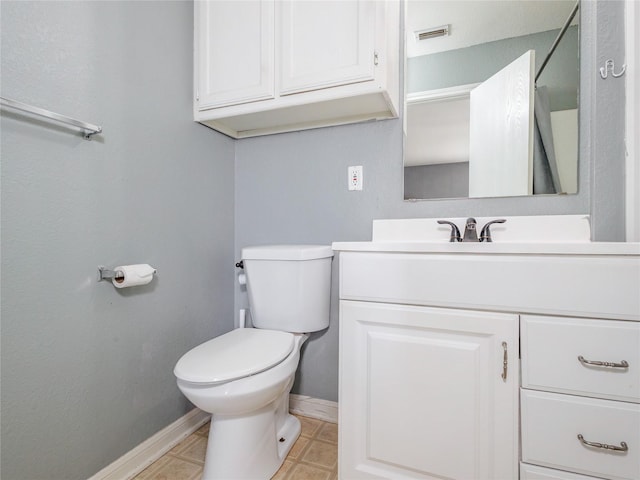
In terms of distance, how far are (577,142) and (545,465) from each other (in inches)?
42.4

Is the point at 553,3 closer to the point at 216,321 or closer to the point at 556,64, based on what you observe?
the point at 556,64

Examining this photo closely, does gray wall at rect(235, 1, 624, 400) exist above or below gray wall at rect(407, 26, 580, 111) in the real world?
below

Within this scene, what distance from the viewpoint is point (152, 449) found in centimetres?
124

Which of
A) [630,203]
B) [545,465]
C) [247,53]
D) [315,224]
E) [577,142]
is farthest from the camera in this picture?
[315,224]

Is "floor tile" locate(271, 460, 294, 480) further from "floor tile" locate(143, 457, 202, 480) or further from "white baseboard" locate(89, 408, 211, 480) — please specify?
"white baseboard" locate(89, 408, 211, 480)

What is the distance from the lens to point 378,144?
1.44m

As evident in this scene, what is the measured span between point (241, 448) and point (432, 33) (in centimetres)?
178

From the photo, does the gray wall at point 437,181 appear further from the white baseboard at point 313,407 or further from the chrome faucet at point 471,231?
the white baseboard at point 313,407

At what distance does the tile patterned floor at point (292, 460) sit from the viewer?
45.9 inches

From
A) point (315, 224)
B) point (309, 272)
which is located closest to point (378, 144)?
point (315, 224)

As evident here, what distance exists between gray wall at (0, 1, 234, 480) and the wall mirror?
1.02 meters

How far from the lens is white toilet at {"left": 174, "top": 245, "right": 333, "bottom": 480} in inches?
38.2

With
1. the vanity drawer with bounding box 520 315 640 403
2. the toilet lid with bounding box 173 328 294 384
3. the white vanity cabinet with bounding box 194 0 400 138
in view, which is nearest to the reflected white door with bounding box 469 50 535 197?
the white vanity cabinet with bounding box 194 0 400 138

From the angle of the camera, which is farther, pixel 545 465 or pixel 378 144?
pixel 378 144
